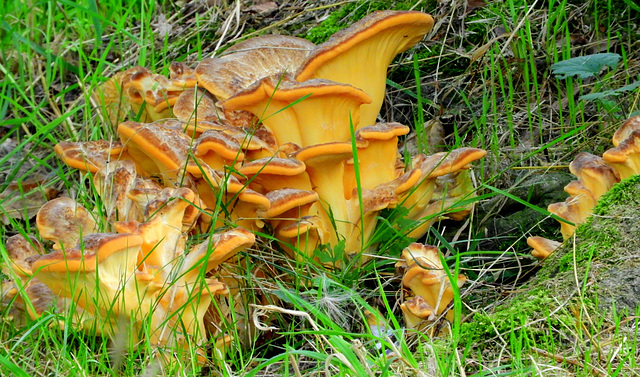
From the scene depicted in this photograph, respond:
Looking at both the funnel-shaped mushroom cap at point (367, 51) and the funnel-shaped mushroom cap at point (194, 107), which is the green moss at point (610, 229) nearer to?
the funnel-shaped mushroom cap at point (367, 51)

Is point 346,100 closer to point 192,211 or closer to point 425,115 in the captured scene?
point 192,211

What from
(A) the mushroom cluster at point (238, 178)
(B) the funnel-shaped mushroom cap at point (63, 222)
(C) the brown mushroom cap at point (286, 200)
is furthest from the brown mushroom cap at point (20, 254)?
(C) the brown mushroom cap at point (286, 200)

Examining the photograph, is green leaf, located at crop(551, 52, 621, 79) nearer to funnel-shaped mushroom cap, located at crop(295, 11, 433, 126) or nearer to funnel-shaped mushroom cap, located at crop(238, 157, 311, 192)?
funnel-shaped mushroom cap, located at crop(295, 11, 433, 126)

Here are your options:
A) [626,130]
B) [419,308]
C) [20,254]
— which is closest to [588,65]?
[626,130]

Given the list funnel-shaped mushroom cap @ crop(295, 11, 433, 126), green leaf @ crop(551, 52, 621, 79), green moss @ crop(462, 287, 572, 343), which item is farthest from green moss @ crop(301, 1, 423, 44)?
green moss @ crop(462, 287, 572, 343)

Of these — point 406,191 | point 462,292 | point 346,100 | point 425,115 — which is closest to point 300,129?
point 346,100

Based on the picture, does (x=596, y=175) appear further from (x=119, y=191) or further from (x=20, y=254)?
(x=20, y=254)
